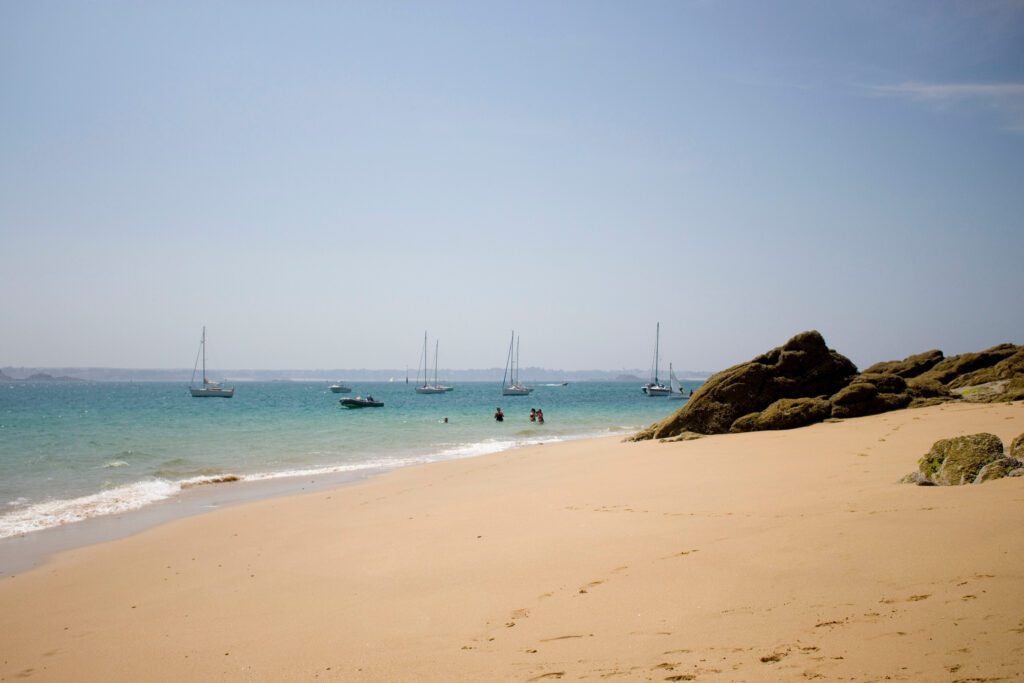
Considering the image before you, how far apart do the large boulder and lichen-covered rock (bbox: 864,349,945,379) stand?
1163 cm

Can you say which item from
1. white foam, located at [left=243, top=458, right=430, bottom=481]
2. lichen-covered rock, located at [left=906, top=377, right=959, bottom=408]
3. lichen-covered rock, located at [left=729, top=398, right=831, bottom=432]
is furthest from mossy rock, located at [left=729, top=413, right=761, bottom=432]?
white foam, located at [left=243, top=458, right=430, bottom=481]

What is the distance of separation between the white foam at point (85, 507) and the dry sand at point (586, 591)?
3135 mm

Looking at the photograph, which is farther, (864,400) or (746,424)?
(864,400)

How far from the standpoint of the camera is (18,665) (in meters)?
6.21

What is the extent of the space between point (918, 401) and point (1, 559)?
2265 cm

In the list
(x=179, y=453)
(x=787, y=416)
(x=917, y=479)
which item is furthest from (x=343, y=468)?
(x=917, y=479)

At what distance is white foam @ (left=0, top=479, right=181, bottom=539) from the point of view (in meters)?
13.2

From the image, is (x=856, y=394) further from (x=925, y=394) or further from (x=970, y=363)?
(x=970, y=363)

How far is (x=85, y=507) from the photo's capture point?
14953 mm

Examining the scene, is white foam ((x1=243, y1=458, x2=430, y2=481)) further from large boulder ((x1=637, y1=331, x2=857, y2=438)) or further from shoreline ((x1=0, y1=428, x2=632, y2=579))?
large boulder ((x1=637, y1=331, x2=857, y2=438))

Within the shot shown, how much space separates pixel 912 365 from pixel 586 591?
107 ft

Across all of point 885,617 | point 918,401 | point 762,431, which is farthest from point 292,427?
point 885,617

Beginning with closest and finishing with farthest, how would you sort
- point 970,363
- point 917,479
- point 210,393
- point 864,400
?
point 917,479, point 864,400, point 970,363, point 210,393

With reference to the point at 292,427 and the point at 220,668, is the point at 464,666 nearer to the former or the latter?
the point at 220,668
